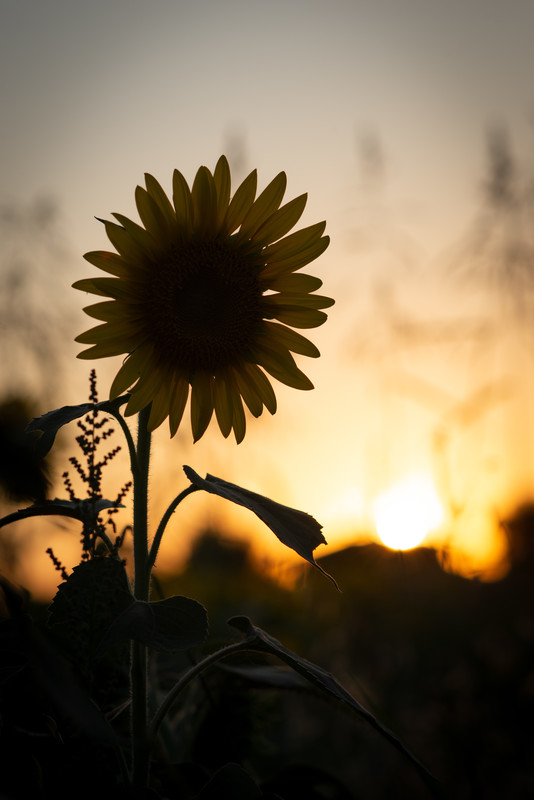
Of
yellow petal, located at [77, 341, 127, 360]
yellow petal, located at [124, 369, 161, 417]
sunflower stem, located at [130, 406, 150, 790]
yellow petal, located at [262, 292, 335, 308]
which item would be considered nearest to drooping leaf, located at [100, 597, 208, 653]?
sunflower stem, located at [130, 406, 150, 790]

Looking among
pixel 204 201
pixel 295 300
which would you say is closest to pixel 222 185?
pixel 204 201

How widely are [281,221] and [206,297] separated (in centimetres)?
30

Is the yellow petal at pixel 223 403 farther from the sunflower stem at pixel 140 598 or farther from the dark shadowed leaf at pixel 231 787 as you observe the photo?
the dark shadowed leaf at pixel 231 787

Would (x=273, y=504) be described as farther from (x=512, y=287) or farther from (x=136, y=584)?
(x=512, y=287)

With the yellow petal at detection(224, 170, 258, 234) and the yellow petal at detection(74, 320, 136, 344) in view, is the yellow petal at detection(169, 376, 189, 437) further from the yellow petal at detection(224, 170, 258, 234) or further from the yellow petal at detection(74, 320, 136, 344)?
the yellow petal at detection(224, 170, 258, 234)

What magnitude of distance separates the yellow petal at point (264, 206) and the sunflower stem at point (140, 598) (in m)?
0.53

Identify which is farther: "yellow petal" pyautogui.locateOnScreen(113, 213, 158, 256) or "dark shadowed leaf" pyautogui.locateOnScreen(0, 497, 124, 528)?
"yellow petal" pyautogui.locateOnScreen(113, 213, 158, 256)

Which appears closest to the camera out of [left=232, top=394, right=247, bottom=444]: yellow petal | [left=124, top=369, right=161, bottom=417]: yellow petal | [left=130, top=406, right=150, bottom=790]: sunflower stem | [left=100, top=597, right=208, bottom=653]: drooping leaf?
[left=100, top=597, right=208, bottom=653]: drooping leaf

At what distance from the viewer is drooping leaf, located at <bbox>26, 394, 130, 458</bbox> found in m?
0.92

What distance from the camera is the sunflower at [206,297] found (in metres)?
1.37

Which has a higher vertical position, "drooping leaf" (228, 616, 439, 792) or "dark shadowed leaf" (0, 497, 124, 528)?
"dark shadowed leaf" (0, 497, 124, 528)

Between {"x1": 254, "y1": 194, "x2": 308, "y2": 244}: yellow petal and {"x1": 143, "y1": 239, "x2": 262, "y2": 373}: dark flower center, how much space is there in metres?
0.07

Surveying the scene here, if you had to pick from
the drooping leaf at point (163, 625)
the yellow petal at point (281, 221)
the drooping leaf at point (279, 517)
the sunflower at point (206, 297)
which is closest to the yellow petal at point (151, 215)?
the sunflower at point (206, 297)

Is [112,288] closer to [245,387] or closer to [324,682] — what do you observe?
[245,387]
